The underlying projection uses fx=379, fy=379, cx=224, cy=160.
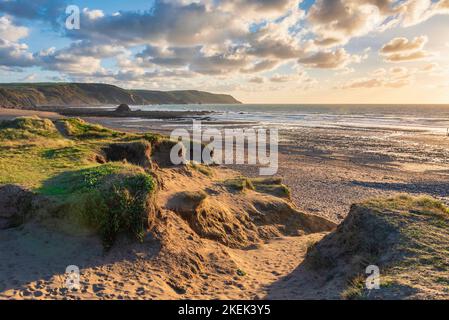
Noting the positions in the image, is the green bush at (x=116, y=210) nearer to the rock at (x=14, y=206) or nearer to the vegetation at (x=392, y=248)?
the rock at (x=14, y=206)

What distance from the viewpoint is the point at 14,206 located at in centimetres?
930

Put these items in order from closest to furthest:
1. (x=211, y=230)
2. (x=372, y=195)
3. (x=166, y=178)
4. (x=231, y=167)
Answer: (x=211, y=230)
(x=166, y=178)
(x=372, y=195)
(x=231, y=167)

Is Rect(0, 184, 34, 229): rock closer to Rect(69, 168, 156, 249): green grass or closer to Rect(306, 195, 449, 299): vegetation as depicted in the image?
Rect(69, 168, 156, 249): green grass

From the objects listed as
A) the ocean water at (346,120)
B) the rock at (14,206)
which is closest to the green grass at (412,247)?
the rock at (14,206)

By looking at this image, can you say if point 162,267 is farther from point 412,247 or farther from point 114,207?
point 412,247

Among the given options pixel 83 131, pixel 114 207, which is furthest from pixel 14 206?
pixel 83 131

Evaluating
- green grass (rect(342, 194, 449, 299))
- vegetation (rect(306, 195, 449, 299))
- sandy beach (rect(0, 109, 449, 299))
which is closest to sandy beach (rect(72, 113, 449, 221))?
sandy beach (rect(0, 109, 449, 299))

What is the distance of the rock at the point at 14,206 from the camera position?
9.12m

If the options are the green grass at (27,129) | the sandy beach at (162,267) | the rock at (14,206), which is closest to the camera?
the sandy beach at (162,267)

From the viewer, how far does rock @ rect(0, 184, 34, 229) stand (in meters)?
9.12
